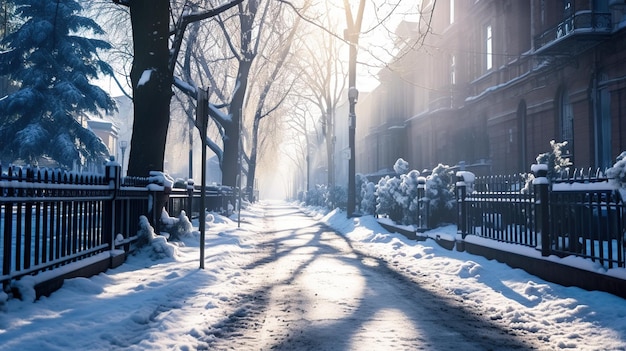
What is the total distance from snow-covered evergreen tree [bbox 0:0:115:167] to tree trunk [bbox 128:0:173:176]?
16.5m

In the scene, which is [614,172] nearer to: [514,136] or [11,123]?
[514,136]

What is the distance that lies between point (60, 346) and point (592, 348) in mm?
4612

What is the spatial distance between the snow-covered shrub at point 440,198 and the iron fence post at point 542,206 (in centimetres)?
542

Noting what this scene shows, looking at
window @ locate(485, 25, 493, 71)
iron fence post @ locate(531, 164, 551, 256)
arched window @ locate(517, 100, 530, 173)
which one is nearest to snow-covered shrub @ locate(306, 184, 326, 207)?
window @ locate(485, 25, 493, 71)

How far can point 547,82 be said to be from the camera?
62.3 ft

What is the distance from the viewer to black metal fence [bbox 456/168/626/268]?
21.7 ft

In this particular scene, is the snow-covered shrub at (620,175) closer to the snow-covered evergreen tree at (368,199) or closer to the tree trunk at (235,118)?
the snow-covered evergreen tree at (368,199)

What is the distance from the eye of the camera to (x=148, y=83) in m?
11.1

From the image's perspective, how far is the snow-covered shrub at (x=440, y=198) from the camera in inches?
545

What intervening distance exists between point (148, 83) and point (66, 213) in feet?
16.1

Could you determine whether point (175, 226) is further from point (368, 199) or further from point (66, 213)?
point (368, 199)

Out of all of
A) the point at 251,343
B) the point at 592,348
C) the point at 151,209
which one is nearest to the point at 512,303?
the point at 592,348

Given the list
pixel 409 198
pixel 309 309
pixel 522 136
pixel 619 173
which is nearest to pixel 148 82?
pixel 309 309

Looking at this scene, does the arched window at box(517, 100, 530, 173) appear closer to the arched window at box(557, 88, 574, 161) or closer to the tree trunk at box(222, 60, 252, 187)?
the arched window at box(557, 88, 574, 161)
